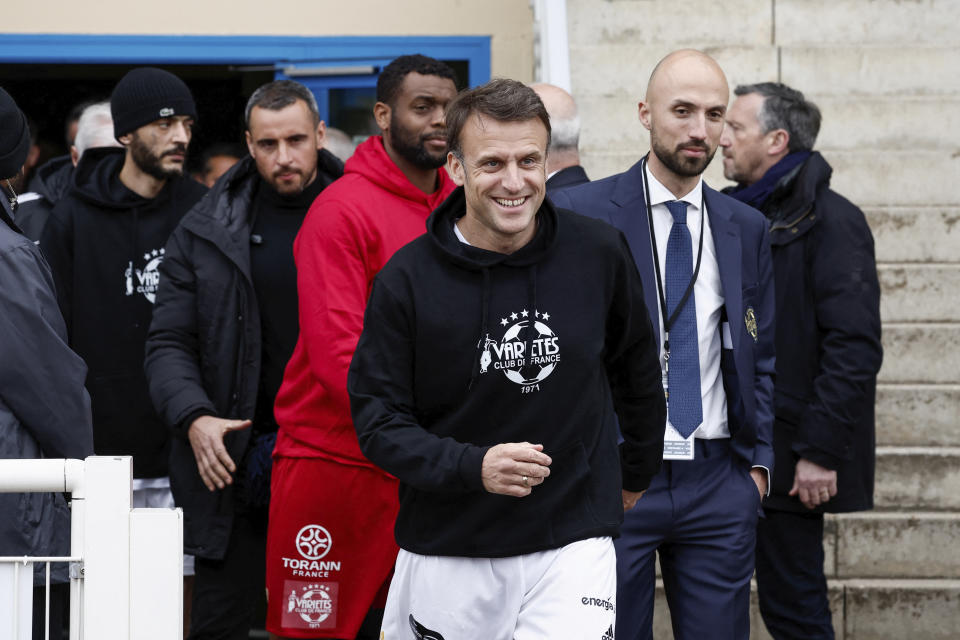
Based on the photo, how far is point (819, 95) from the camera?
7941mm

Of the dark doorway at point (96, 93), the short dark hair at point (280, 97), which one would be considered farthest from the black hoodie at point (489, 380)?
the dark doorway at point (96, 93)

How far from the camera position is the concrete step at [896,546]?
19.3 feet

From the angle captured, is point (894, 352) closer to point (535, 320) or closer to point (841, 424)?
point (841, 424)

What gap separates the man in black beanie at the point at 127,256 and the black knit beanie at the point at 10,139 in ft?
4.97

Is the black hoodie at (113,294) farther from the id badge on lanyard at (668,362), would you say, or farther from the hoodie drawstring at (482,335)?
the hoodie drawstring at (482,335)

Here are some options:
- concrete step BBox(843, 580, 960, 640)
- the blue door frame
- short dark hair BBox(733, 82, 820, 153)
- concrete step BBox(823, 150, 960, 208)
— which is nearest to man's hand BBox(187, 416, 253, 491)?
short dark hair BBox(733, 82, 820, 153)

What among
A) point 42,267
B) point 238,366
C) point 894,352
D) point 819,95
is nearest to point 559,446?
point 42,267

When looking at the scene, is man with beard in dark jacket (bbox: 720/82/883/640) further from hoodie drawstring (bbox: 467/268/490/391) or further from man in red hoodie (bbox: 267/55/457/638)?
hoodie drawstring (bbox: 467/268/490/391)

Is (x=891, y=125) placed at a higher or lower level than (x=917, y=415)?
higher

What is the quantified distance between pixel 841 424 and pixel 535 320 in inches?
80.9

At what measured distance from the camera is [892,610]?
5.71 m

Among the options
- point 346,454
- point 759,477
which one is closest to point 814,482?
point 759,477

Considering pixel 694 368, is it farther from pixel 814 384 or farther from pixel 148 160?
pixel 148 160

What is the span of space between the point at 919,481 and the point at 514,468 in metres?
3.58
